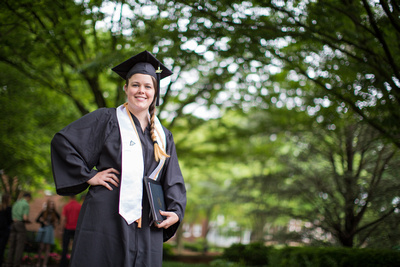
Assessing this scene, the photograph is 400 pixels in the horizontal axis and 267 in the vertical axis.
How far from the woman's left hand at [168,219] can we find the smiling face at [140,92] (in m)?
0.80

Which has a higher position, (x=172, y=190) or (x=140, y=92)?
(x=140, y=92)

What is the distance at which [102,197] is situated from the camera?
8.61 feet

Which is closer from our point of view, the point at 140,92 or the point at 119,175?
the point at 119,175

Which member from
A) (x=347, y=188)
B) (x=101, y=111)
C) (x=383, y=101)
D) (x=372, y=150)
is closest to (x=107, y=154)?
(x=101, y=111)

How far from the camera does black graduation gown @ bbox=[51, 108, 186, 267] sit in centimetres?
252

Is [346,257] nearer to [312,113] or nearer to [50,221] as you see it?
[312,113]

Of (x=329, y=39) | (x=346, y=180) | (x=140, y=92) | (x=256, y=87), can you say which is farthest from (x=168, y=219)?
(x=256, y=87)

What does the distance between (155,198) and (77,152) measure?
644 mm

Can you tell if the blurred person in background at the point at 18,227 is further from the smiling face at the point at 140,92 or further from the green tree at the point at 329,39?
the smiling face at the point at 140,92

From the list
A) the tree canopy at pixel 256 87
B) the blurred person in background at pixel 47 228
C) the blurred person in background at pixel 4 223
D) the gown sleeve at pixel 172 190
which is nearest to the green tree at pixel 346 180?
the tree canopy at pixel 256 87

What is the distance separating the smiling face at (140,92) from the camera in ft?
9.45

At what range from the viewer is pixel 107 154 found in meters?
2.76

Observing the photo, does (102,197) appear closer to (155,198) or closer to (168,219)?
(155,198)

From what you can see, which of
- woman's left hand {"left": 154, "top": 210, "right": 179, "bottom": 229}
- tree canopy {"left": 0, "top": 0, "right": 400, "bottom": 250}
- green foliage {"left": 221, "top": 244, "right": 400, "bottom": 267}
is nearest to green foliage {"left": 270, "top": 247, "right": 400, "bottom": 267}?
green foliage {"left": 221, "top": 244, "right": 400, "bottom": 267}
